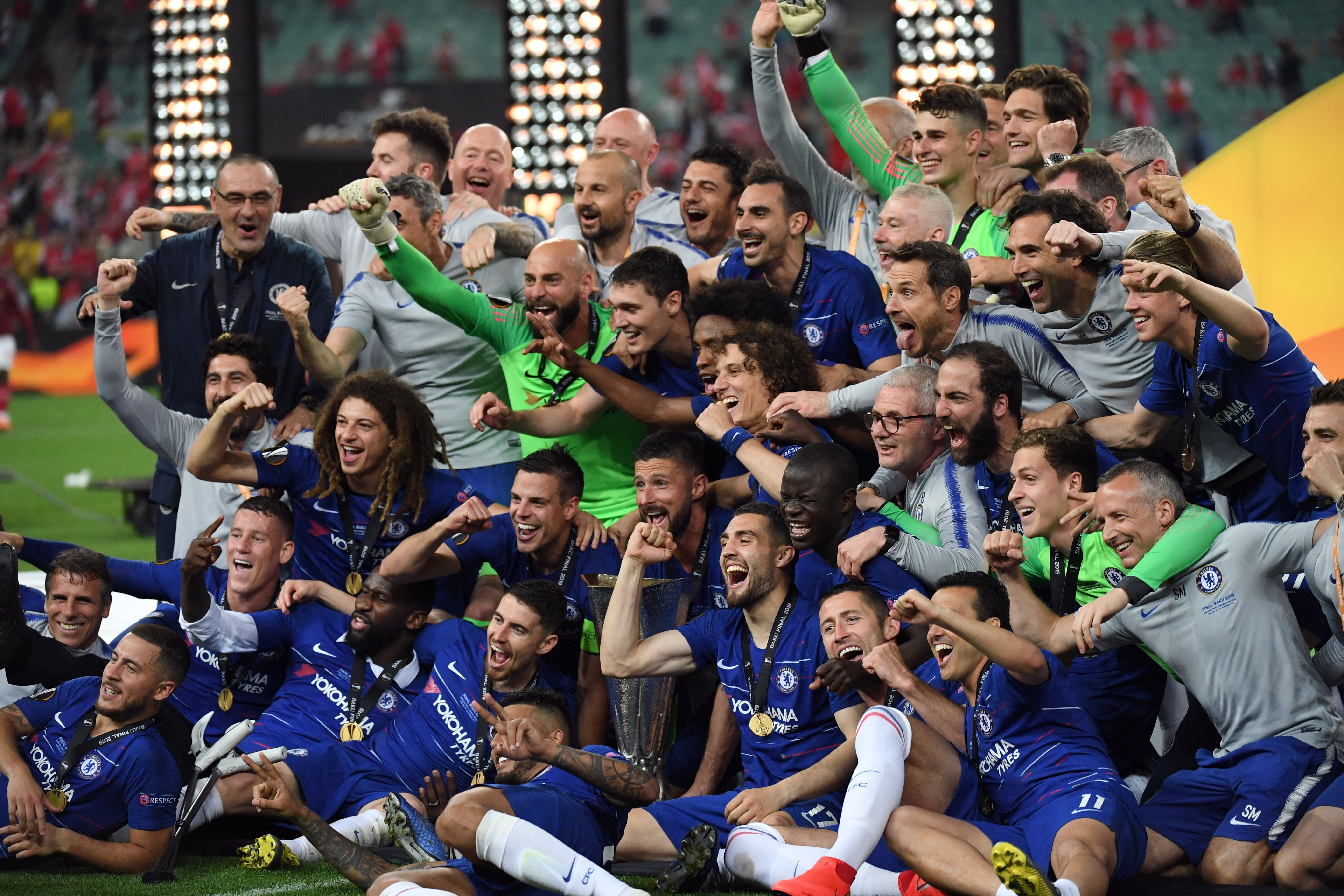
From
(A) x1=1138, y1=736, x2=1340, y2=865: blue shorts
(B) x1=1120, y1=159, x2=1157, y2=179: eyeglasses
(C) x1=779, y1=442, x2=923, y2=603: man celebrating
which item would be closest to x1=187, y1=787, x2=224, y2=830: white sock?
(C) x1=779, y1=442, x2=923, y2=603: man celebrating

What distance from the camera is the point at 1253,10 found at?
1659 cm

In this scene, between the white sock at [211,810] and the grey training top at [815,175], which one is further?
the grey training top at [815,175]

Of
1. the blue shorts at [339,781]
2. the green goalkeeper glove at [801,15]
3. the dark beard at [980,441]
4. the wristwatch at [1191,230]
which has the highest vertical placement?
the green goalkeeper glove at [801,15]

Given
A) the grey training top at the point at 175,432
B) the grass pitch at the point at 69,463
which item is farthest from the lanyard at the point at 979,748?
the grass pitch at the point at 69,463

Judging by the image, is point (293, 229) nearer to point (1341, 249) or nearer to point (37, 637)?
point (37, 637)

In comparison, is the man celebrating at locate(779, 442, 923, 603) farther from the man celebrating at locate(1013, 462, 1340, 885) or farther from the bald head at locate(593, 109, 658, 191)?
the bald head at locate(593, 109, 658, 191)

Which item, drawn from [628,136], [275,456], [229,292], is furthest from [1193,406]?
[229,292]

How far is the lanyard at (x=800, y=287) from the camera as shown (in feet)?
19.9

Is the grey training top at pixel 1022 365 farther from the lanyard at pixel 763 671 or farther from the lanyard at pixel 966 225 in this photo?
the lanyard at pixel 763 671

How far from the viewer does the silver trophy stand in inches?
205

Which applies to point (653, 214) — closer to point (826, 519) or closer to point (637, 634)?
point (826, 519)

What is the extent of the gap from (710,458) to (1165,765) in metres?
2.14

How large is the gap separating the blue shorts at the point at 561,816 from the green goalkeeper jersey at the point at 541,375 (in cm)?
161

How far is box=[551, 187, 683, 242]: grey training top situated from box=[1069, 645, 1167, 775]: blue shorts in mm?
3294
